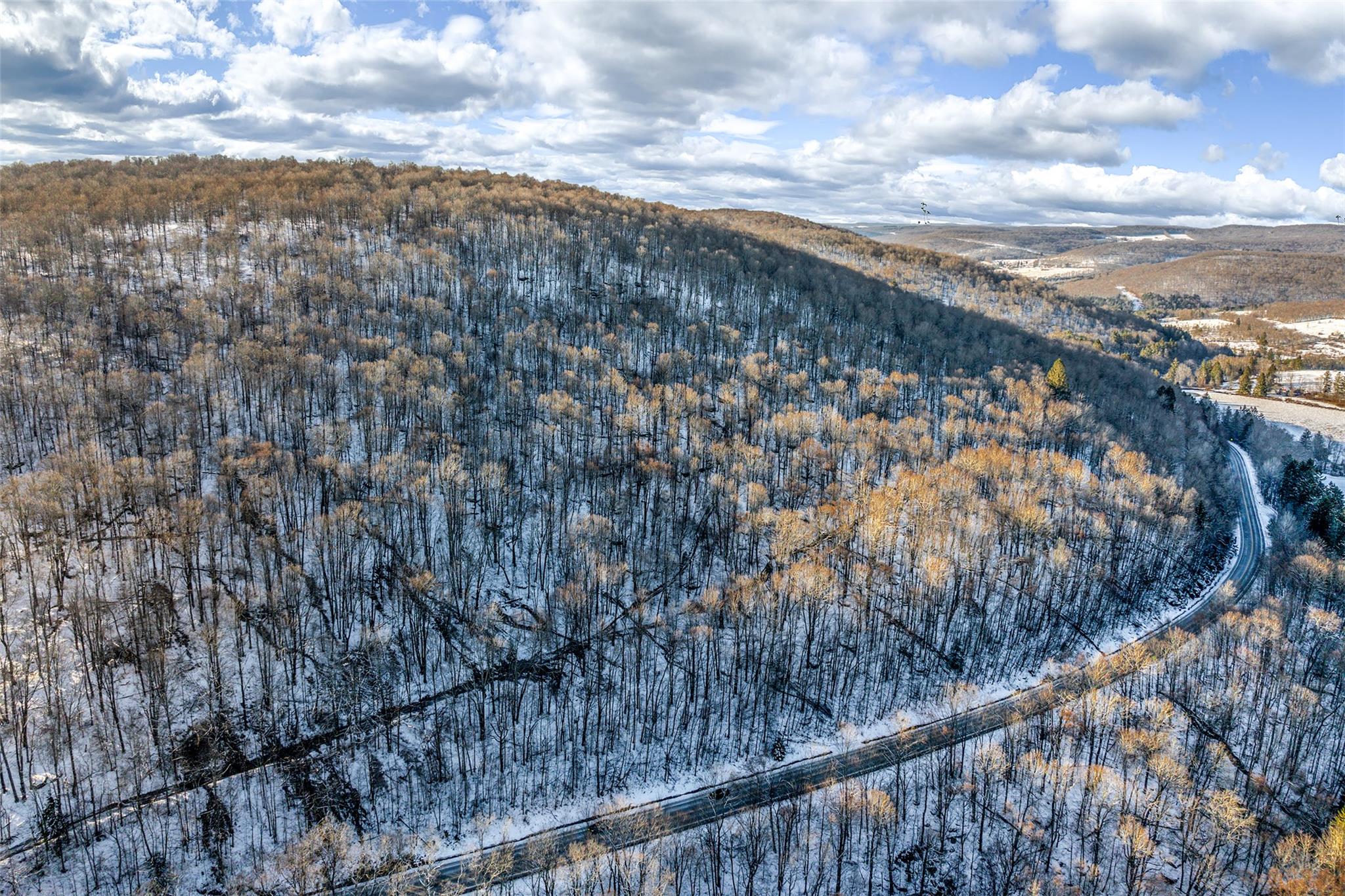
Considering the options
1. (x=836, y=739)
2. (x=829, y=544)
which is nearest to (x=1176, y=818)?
(x=836, y=739)

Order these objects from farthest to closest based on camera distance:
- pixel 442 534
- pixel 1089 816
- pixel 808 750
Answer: pixel 442 534
pixel 808 750
pixel 1089 816

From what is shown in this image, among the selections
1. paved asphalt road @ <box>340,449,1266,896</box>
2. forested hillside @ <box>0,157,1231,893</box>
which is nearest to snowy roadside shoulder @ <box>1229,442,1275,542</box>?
forested hillside @ <box>0,157,1231,893</box>

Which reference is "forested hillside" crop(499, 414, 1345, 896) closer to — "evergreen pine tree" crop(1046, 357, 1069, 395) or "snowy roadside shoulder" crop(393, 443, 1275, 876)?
"snowy roadside shoulder" crop(393, 443, 1275, 876)

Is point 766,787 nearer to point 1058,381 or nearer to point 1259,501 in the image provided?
point 1058,381

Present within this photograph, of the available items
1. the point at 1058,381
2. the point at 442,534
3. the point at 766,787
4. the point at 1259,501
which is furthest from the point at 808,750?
the point at 1259,501

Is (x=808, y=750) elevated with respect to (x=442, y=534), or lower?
lower

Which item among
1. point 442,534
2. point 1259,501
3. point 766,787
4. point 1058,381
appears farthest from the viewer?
point 1058,381

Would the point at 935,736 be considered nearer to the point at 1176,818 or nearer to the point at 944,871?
the point at 944,871
